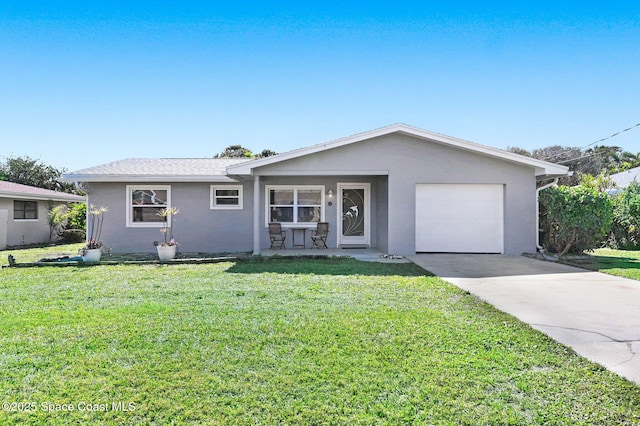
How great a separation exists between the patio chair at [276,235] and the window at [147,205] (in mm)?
3569

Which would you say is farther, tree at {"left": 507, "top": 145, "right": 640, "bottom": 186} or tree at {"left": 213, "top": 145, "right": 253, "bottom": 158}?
tree at {"left": 213, "top": 145, "right": 253, "bottom": 158}

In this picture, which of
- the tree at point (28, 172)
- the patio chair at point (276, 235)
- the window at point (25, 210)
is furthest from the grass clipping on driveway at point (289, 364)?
the tree at point (28, 172)

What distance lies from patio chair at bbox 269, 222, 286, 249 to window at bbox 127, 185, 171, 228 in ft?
11.7

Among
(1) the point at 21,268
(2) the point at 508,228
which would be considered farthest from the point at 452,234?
(1) the point at 21,268

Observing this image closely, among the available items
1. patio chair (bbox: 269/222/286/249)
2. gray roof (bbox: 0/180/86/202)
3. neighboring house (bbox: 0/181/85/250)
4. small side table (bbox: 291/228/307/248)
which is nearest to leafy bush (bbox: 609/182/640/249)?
small side table (bbox: 291/228/307/248)

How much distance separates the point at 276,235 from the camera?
13359mm

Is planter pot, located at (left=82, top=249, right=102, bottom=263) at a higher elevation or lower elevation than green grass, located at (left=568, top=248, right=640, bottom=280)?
higher

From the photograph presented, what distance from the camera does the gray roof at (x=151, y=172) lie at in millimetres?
12430

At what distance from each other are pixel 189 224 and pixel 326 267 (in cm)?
612

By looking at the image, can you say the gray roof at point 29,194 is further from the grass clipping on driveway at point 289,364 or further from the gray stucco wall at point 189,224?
the grass clipping on driveway at point 289,364

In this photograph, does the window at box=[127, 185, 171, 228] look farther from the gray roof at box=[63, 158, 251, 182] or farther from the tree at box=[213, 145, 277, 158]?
Result: the tree at box=[213, 145, 277, 158]

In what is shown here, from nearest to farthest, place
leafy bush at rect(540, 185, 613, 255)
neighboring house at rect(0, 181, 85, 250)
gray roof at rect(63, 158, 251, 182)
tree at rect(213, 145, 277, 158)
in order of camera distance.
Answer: leafy bush at rect(540, 185, 613, 255) < gray roof at rect(63, 158, 251, 182) < neighboring house at rect(0, 181, 85, 250) < tree at rect(213, 145, 277, 158)

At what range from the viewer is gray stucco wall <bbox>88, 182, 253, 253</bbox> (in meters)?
13.0

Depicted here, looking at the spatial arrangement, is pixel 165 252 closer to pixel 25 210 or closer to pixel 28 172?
pixel 25 210
